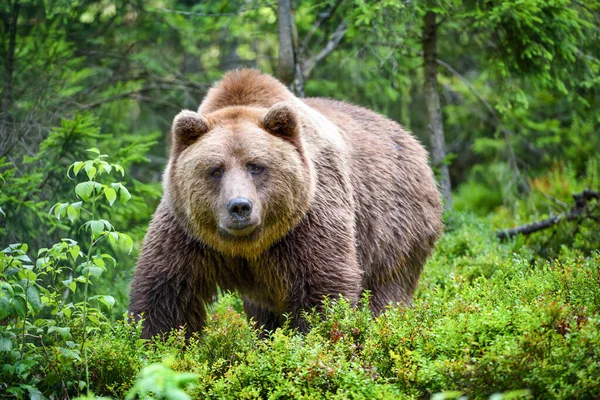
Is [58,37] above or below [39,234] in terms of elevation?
above

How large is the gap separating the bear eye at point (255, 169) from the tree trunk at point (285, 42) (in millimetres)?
3573

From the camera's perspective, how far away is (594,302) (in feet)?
15.7

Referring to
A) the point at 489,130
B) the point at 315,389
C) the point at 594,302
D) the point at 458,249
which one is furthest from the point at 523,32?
the point at 489,130

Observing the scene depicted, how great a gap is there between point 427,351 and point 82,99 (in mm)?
7093

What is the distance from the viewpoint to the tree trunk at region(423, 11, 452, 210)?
32.4ft

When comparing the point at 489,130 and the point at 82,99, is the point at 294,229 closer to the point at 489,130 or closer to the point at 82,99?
the point at 82,99

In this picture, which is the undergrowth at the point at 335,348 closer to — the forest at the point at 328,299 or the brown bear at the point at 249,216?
the forest at the point at 328,299

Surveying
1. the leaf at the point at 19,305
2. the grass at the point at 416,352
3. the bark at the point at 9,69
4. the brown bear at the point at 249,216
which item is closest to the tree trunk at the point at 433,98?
the brown bear at the point at 249,216

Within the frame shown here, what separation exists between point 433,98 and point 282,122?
4854 millimetres

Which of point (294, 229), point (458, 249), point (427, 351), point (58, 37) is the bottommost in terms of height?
point (458, 249)

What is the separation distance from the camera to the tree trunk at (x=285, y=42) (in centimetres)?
884

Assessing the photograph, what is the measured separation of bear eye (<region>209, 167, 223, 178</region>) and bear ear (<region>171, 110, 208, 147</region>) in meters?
0.42

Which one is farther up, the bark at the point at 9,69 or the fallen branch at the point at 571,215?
the bark at the point at 9,69

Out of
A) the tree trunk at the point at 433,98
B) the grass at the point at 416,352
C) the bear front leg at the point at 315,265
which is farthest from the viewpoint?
the tree trunk at the point at 433,98
